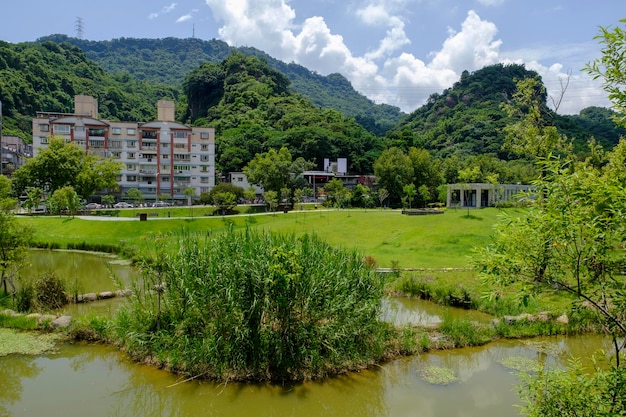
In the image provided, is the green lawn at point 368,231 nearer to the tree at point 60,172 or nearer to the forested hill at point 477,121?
the tree at point 60,172

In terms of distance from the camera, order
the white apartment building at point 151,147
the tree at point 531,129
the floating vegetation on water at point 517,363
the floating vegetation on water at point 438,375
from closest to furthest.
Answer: the floating vegetation on water at point 438,375
the floating vegetation on water at point 517,363
the tree at point 531,129
the white apartment building at point 151,147

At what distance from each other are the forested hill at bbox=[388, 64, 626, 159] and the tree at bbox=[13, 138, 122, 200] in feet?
188

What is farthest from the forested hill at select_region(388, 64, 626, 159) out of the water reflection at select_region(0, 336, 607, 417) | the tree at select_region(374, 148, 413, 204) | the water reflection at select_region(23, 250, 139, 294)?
the water reflection at select_region(0, 336, 607, 417)

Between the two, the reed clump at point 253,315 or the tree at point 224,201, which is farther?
the tree at point 224,201

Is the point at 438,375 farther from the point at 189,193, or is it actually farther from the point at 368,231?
the point at 189,193

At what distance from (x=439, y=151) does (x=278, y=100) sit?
42813 millimetres

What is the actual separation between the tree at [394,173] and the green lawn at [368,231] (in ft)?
63.6

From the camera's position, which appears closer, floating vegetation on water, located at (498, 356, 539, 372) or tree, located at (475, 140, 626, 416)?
tree, located at (475, 140, 626, 416)

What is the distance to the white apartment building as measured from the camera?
2584 inches

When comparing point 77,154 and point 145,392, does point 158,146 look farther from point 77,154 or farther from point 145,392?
point 145,392

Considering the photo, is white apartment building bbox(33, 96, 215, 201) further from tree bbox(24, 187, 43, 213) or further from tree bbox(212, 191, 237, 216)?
tree bbox(24, 187, 43, 213)

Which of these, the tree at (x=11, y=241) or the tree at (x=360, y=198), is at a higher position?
the tree at (x=360, y=198)

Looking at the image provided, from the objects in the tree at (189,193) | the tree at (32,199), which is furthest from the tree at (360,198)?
the tree at (32,199)

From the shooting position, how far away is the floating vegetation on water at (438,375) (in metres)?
10.8
